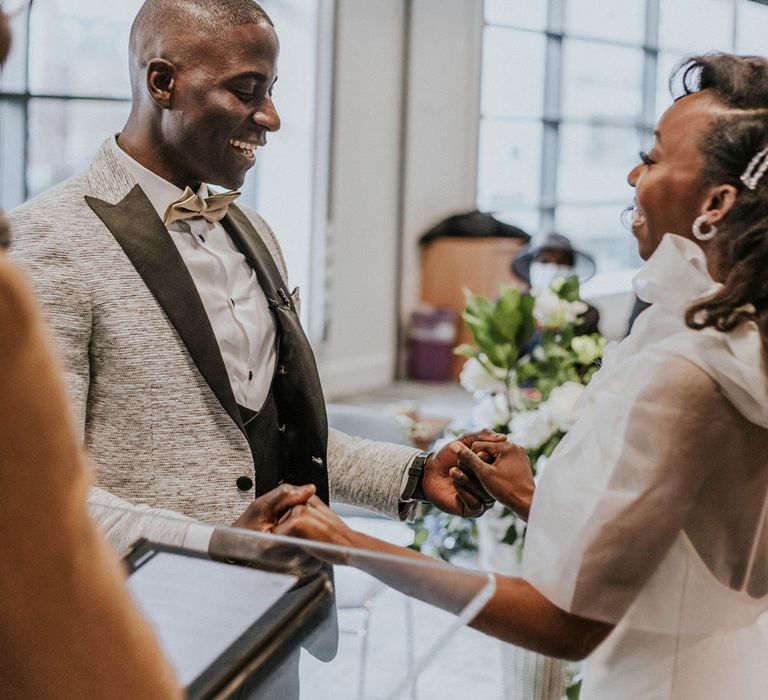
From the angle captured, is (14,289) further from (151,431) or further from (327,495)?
(327,495)

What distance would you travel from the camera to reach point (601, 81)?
37.0 feet

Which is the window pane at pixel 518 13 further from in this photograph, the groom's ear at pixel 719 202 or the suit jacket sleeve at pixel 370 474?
the groom's ear at pixel 719 202

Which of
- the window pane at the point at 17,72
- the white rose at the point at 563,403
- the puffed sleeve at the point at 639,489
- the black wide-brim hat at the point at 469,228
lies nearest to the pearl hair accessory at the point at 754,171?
the puffed sleeve at the point at 639,489

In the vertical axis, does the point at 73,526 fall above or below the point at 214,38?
below

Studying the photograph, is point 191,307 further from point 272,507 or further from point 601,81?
point 601,81

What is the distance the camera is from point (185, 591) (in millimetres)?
947

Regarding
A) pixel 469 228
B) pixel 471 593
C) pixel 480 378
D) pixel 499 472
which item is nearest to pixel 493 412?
pixel 480 378

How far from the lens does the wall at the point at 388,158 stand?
764 centimetres

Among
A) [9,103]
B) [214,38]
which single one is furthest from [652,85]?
[214,38]

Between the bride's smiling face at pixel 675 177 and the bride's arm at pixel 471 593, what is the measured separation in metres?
0.51

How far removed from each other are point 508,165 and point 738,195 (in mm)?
8899

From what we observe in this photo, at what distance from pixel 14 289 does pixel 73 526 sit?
0.15m

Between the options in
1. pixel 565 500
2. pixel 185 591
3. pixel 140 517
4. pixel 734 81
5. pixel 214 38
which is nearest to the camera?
pixel 185 591

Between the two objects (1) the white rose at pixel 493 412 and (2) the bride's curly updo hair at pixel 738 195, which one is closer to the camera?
(2) the bride's curly updo hair at pixel 738 195
